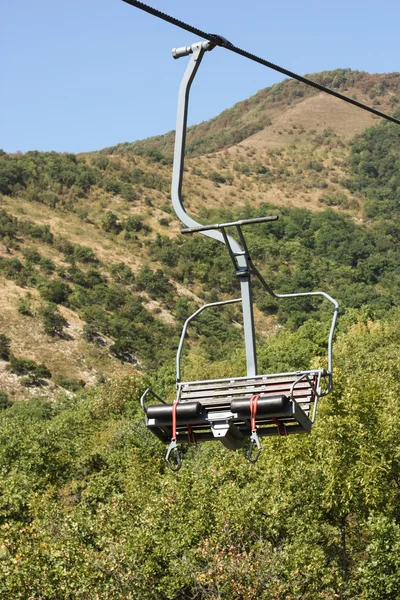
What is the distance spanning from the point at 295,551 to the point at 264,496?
320 cm

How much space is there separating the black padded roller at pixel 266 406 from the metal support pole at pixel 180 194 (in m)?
0.60

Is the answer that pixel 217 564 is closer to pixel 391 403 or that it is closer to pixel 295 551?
pixel 295 551

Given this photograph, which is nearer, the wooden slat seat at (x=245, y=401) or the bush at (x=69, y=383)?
the wooden slat seat at (x=245, y=401)

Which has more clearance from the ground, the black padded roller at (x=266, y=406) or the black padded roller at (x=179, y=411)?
the black padded roller at (x=266, y=406)

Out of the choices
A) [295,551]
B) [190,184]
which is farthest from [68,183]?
[295,551]

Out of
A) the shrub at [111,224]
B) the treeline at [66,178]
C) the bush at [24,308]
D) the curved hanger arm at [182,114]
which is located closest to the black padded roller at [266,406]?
the curved hanger arm at [182,114]

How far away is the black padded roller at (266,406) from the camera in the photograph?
33.3 ft

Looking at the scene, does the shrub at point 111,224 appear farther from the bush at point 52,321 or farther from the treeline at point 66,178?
the bush at point 52,321

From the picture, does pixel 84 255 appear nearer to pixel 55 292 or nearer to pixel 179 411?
pixel 55 292

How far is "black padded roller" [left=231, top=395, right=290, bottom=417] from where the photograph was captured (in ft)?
33.3

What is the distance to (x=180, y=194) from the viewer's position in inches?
462

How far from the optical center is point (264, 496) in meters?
30.5

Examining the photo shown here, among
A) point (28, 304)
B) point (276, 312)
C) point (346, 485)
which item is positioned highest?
point (346, 485)

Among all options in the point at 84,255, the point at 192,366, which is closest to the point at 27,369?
the point at 192,366
